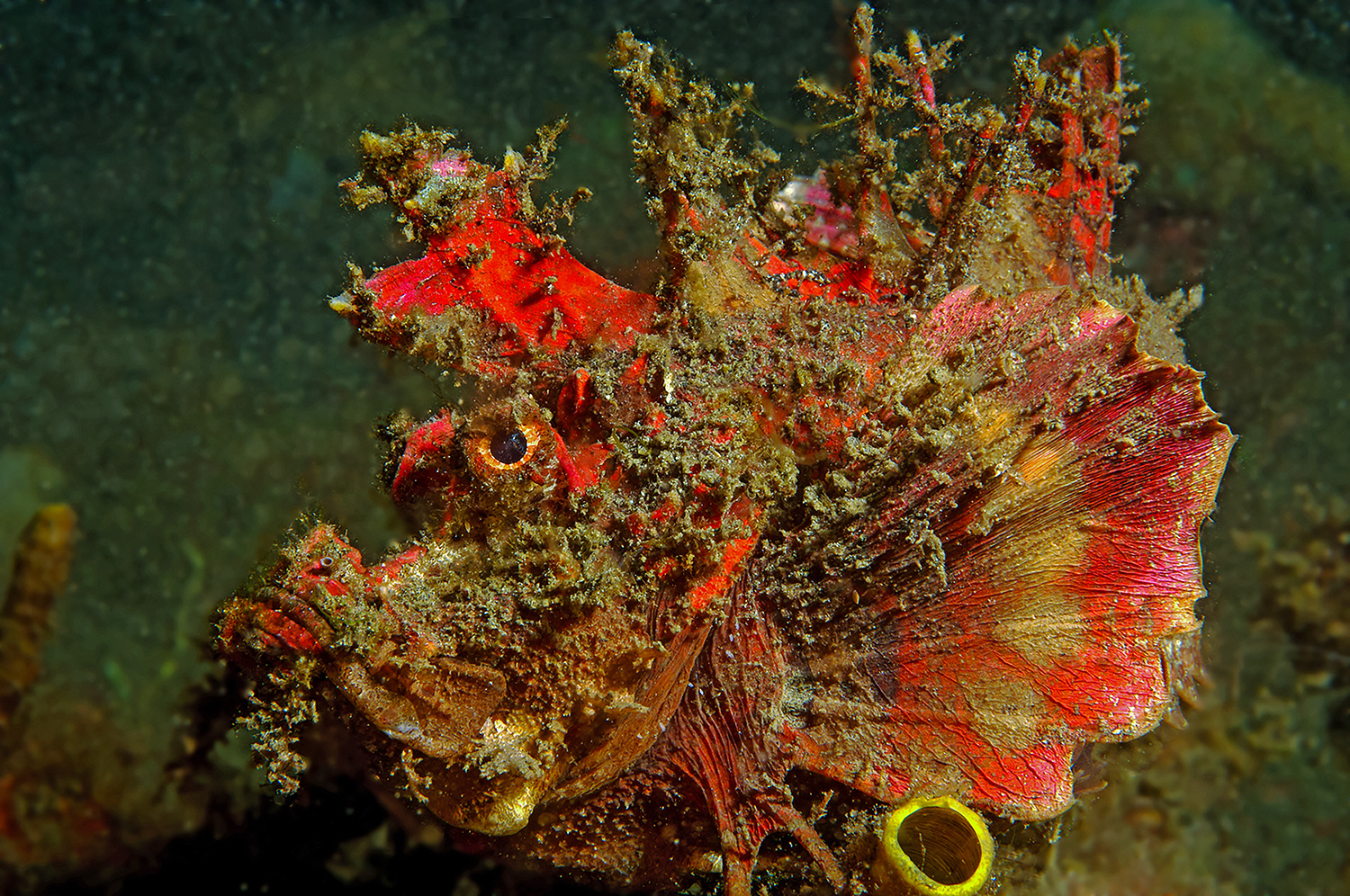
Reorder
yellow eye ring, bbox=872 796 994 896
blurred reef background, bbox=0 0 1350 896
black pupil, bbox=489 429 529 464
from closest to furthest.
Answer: yellow eye ring, bbox=872 796 994 896
black pupil, bbox=489 429 529 464
blurred reef background, bbox=0 0 1350 896

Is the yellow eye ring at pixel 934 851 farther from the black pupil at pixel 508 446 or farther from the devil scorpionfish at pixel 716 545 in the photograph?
the black pupil at pixel 508 446

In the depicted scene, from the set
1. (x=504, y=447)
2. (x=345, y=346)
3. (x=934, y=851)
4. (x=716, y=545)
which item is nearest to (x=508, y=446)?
(x=504, y=447)

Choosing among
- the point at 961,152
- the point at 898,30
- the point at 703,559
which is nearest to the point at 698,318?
the point at 703,559

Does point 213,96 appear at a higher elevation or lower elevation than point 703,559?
higher

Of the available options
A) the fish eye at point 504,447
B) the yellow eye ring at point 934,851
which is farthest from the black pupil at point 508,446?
the yellow eye ring at point 934,851

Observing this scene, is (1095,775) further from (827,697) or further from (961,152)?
(961,152)

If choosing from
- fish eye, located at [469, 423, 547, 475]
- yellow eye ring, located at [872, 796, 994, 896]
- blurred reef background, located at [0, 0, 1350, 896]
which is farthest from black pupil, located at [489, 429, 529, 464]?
yellow eye ring, located at [872, 796, 994, 896]

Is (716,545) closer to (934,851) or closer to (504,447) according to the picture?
(504,447)

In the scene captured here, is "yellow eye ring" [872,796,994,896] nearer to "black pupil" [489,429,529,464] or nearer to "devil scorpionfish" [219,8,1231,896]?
"devil scorpionfish" [219,8,1231,896]
